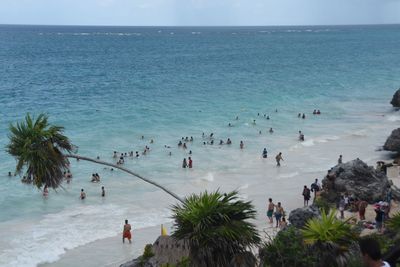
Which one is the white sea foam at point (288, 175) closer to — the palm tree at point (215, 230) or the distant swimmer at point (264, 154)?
the distant swimmer at point (264, 154)

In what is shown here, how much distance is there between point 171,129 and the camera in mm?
48562

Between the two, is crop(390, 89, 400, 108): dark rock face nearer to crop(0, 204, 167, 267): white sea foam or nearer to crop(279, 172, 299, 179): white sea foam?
crop(279, 172, 299, 179): white sea foam

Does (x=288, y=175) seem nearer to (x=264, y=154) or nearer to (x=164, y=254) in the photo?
(x=264, y=154)

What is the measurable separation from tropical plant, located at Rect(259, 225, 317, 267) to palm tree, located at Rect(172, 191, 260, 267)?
5.72 feet

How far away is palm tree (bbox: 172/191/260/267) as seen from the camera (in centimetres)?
1025

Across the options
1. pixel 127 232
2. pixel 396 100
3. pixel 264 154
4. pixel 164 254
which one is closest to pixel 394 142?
pixel 264 154

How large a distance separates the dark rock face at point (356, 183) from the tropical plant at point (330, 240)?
47.5ft

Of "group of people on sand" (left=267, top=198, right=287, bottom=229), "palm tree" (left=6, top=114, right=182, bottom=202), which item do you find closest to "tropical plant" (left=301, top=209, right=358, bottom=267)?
"palm tree" (left=6, top=114, right=182, bottom=202)

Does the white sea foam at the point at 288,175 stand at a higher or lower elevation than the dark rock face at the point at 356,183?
higher

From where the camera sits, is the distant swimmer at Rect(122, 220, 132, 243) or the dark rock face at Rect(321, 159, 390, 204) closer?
the distant swimmer at Rect(122, 220, 132, 243)

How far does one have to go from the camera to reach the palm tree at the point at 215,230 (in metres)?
10.2

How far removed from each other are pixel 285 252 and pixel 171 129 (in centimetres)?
3663

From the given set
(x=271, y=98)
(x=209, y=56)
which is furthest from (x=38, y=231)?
(x=209, y=56)

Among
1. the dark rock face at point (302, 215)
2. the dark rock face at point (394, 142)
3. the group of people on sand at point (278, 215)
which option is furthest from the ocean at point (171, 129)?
the dark rock face at point (302, 215)
